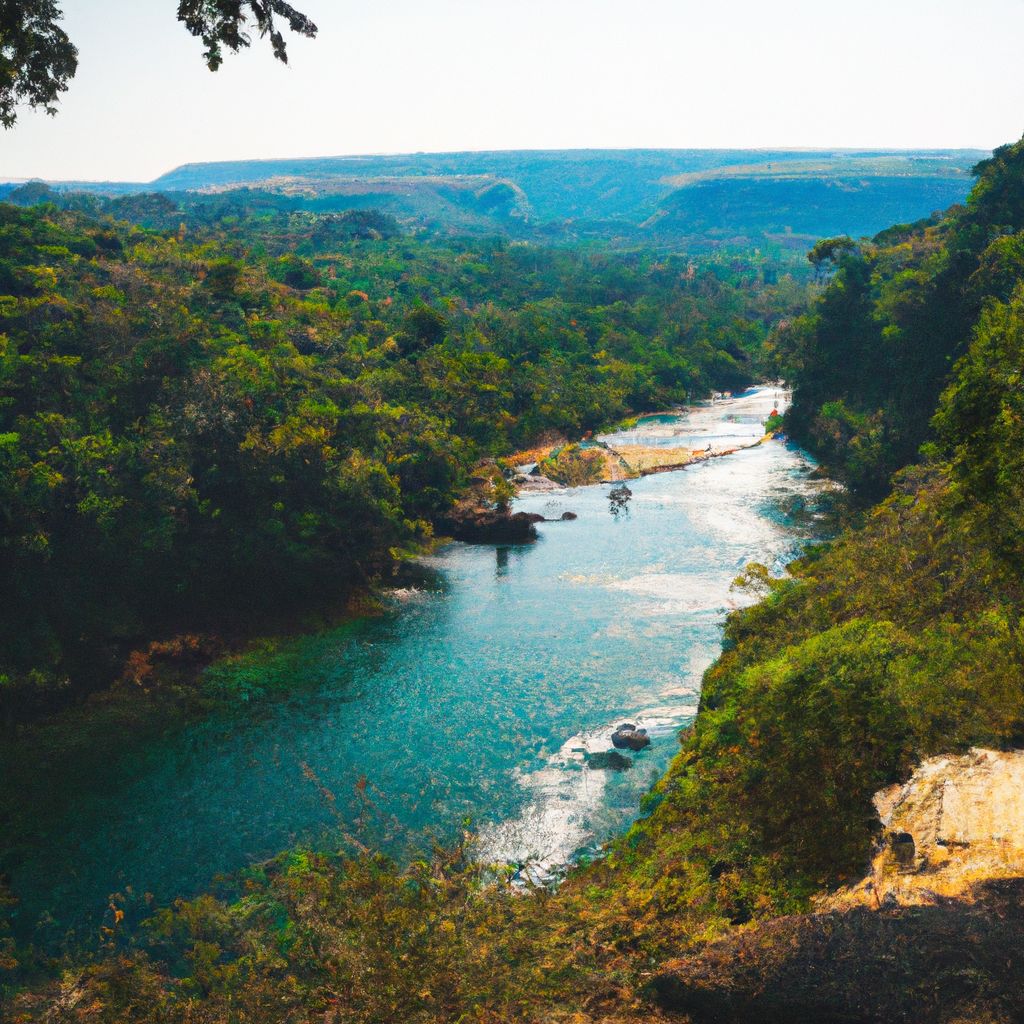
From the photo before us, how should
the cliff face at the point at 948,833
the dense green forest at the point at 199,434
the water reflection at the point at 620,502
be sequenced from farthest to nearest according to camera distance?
the water reflection at the point at 620,502 < the dense green forest at the point at 199,434 < the cliff face at the point at 948,833

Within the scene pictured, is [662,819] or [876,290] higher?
[876,290]

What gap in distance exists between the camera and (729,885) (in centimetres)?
1359

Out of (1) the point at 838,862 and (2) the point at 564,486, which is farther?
(2) the point at 564,486

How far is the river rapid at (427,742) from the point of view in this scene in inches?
811

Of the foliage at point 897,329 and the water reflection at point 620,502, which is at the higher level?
the foliage at point 897,329

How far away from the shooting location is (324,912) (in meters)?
14.2

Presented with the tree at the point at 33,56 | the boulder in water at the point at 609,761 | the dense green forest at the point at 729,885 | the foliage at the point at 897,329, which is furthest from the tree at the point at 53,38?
the foliage at the point at 897,329

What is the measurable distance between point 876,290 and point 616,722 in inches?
1531

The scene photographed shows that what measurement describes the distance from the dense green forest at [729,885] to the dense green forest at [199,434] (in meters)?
13.6

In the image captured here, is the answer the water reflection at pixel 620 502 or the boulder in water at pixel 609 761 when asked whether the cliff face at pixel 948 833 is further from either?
the water reflection at pixel 620 502

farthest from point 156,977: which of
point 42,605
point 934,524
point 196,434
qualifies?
point 196,434

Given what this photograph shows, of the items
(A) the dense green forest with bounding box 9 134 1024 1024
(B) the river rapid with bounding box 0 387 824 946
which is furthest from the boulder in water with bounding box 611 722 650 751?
(A) the dense green forest with bounding box 9 134 1024 1024

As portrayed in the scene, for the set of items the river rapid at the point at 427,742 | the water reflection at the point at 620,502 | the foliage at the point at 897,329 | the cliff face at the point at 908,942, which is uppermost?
the foliage at the point at 897,329

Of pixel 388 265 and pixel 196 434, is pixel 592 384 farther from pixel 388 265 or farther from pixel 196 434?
pixel 196 434
